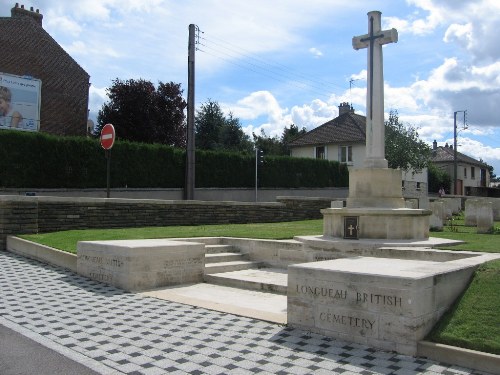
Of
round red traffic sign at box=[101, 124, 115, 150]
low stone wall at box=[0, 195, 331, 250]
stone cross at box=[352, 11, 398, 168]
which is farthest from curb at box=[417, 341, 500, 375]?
round red traffic sign at box=[101, 124, 115, 150]

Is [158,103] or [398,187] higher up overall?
[158,103]

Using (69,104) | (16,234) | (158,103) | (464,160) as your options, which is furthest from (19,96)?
(464,160)

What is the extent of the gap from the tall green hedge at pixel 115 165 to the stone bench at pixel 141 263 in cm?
1332

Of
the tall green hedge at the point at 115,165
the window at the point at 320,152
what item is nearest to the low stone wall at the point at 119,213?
the tall green hedge at the point at 115,165

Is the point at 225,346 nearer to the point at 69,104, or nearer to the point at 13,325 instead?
the point at 13,325

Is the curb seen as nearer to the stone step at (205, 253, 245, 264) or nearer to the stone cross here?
the stone step at (205, 253, 245, 264)

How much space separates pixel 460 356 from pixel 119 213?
471 inches

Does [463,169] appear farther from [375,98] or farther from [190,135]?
[375,98]

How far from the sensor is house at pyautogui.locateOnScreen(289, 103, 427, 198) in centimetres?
4306

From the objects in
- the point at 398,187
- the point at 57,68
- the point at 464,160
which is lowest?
the point at 398,187

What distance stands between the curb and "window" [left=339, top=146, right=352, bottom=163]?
39.2m

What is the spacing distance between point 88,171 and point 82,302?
654 inches

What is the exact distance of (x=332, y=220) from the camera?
10.7m

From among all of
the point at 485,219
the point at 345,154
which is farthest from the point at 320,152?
the point at 485,219
